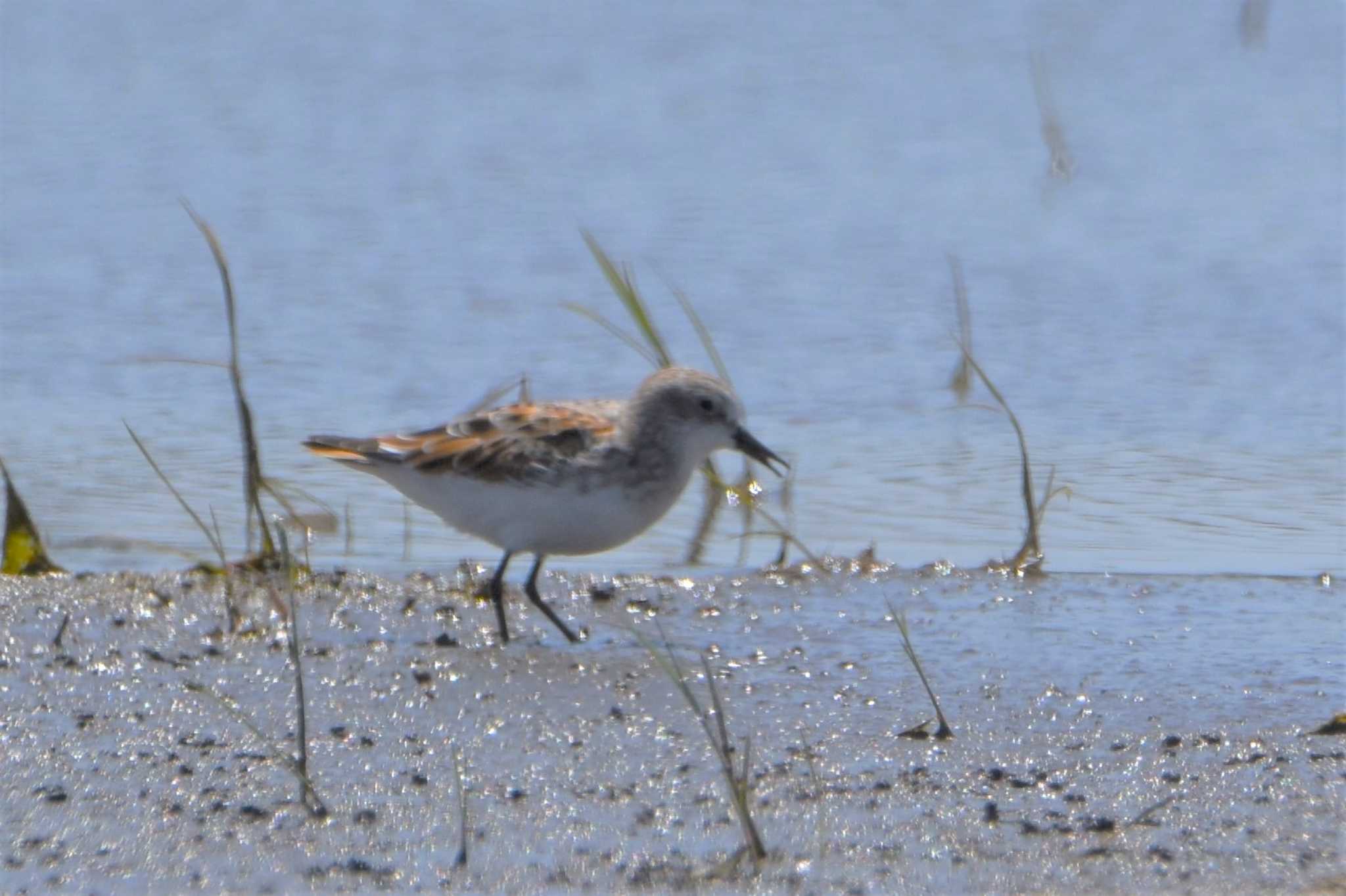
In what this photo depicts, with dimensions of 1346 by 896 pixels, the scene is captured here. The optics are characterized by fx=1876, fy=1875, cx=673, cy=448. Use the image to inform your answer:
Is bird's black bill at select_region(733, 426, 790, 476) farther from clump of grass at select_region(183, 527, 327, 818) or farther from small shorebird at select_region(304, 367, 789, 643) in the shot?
clump of grass at select_region(183, 527, 327, 818)

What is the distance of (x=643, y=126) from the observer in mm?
11711

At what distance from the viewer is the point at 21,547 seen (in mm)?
5539

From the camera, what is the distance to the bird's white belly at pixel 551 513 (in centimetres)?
538

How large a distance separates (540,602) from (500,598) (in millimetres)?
114

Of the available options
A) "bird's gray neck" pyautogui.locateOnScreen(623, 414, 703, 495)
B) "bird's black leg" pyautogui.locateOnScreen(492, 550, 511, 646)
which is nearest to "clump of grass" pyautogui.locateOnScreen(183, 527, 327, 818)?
"bird's black leg" pyautogui.locateOnScreen(492, 550, 511, 646)

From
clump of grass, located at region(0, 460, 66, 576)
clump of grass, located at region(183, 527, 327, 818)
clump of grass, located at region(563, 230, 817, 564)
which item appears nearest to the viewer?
clump of grass, located at region(183, 527, 327, 818)

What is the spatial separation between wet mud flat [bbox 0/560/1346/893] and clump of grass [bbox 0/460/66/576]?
250 mm

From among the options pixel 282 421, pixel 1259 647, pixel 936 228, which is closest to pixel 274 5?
pixel 936 228

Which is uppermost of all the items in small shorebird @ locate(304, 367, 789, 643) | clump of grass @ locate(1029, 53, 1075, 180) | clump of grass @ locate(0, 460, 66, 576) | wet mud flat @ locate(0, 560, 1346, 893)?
clump of grass @ locate(1029, 53, 1075, 180)

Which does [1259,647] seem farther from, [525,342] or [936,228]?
[936,228]

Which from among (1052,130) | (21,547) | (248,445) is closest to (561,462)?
(248,445)

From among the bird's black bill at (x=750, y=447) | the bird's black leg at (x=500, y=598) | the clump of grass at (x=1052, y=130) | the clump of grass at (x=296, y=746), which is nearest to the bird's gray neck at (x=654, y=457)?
the bird's black bill at (x=750, y=447)

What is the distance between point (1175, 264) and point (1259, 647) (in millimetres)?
4916

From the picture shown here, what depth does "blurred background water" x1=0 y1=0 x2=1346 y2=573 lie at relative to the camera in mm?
6836
